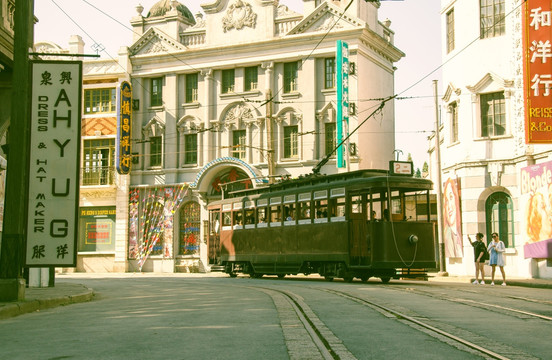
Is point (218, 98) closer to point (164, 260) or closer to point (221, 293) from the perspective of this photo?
point (164, 260)

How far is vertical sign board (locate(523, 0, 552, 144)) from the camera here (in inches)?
942

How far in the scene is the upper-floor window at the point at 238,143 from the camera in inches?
1521

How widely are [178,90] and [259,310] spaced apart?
29.1 metres

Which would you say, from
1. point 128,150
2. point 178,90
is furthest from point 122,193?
point 178,90

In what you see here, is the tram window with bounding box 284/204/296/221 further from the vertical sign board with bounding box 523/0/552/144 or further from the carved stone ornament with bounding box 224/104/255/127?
the carved stone ornament with bounding box 224/104/255/127

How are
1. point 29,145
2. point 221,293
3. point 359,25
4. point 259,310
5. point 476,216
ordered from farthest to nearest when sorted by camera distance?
1. point 359,25
2. point 476,216
3. point 221,293
4. point 29,145
5. point 259,310

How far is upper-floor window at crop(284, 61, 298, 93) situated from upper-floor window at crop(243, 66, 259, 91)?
1677mm

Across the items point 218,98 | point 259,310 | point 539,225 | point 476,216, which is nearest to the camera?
point 259,310

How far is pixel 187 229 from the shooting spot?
130ft

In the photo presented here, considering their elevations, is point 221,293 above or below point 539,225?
below

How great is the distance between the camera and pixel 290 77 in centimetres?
3766

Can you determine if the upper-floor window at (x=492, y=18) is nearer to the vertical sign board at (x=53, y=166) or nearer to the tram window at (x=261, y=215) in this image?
the tram window at (x=261, y=215)

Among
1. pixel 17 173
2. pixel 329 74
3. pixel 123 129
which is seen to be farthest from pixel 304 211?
pixel 123 129

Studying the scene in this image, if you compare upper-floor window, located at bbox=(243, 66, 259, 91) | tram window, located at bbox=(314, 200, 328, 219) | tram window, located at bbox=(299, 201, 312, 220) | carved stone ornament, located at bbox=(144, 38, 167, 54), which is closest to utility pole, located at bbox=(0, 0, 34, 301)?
tram window, located at bbox=(314, 200, 328, 219)
